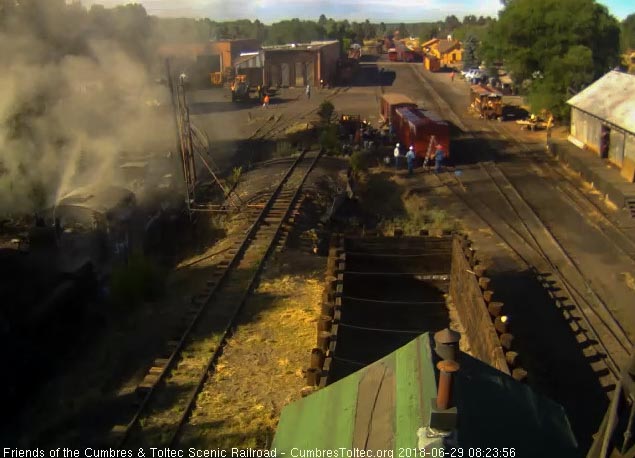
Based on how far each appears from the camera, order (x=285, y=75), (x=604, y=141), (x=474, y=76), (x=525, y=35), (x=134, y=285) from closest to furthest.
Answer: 1. (x=134, y=285)
2. (x=604, y=141)
3. (x=525, y=35)
4. (x=285, y=75)
5. (x=474, y=76)

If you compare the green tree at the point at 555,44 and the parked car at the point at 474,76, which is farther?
the parked car at the point at 474,76

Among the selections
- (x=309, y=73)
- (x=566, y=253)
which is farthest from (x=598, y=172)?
(x=309, y=73)

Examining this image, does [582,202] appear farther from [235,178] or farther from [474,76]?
[474,76]

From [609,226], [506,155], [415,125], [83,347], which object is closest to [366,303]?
[83,347]

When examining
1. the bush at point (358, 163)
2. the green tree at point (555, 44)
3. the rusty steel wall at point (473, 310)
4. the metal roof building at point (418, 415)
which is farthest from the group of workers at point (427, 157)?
the metal roof building at point (418, 415)

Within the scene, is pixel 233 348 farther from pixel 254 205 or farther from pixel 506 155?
pixel 506 155

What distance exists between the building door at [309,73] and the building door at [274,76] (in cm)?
190

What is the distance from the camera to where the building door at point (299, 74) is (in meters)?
42.8

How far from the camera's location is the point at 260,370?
7871mm

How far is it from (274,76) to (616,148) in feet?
92.3

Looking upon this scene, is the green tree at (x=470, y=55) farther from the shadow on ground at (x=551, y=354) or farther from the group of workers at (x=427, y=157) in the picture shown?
the shadow on ground at (x=551, y=354)

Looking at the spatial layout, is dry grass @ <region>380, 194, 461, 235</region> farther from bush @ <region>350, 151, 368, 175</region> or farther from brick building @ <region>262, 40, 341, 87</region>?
brick building @ <region>262, 40, 341, 87</region>

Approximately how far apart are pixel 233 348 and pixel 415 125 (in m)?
13.3
